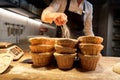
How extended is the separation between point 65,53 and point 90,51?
0.13m

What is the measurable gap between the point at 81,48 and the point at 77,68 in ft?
0.37

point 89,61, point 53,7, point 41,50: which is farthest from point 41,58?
point 53,7

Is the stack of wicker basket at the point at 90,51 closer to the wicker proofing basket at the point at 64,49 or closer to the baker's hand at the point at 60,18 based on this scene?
the wicker proofing basket at the point at 64,49

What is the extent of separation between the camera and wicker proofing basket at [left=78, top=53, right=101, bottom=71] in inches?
34.4

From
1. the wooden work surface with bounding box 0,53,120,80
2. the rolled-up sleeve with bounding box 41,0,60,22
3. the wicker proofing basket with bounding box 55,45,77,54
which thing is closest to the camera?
the wooden work surface with bounding box 0,53,120,80

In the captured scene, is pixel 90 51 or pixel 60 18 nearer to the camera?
pixel 90 51

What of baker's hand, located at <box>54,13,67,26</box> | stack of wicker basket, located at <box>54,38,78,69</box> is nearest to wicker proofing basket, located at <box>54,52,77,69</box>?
stack of wicker basket, located at <box>54,38,78,69</box>

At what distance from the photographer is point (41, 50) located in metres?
0.92

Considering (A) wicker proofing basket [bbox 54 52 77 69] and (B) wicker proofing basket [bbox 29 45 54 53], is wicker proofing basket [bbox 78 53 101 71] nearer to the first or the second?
(A) wicker proofing basket [bbox 54 52 77 69]

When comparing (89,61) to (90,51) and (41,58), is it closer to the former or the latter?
(90,51)

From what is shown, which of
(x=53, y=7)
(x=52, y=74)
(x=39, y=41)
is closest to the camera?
(x=52, y=74)

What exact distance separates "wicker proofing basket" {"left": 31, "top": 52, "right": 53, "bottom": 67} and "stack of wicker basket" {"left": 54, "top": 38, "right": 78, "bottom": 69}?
50mm

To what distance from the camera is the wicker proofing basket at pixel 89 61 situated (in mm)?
875

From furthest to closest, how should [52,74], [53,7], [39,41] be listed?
[53,7]
[39,41]
[52,74]
